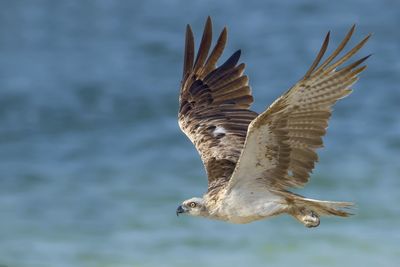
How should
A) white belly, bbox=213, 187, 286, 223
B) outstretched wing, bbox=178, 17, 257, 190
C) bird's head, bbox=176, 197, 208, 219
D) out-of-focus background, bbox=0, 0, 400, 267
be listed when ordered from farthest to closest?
out-of-focus background, bbox=0, 0, 400, 267
outstretched wing, bbox=178, 17, 257, 190
bird's head, bbox=176, 197, 208, 219
white belly, bbox=213, 187, 286, 223

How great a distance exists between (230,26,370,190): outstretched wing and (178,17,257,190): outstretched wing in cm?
135

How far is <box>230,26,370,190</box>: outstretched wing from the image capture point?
935 cm

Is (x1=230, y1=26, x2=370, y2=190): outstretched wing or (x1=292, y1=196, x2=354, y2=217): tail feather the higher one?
(x1=230, y1=26, x2=370, y2=190): outstretched wing

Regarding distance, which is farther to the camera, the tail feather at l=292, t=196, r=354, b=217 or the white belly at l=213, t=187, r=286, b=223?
the white belly at l=213, t=187, r=286, b=223

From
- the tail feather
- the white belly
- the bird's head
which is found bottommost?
the tail feather

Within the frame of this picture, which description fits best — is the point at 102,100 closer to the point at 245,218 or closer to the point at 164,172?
the point at 164,172

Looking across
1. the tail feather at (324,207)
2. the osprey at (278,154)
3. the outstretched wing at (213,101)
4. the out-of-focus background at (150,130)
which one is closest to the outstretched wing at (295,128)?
the osprey at (278,154)

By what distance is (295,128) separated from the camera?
378 inches

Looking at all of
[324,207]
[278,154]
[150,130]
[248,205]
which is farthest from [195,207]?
[150,130]

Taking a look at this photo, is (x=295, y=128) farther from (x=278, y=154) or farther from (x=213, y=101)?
(x=213, y=101)

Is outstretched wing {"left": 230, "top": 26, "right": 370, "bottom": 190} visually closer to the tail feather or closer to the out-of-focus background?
the tail feather

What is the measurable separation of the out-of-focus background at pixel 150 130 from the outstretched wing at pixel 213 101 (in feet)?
12.7

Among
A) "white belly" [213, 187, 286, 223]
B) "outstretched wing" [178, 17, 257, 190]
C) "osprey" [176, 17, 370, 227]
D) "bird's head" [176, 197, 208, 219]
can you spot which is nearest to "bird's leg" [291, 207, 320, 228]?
"osprey" [176, 17, 370, 227]

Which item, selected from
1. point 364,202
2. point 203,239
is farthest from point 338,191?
point 203,239
